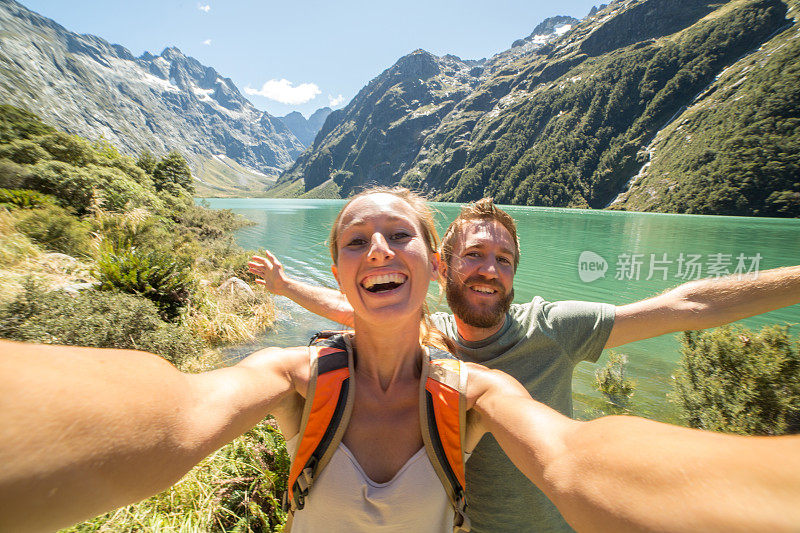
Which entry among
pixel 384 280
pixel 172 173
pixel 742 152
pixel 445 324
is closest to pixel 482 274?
pixel 445 324

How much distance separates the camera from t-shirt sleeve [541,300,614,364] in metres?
2.30

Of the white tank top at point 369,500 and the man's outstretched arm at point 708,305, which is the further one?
the man's outstretched arm at point 708,305

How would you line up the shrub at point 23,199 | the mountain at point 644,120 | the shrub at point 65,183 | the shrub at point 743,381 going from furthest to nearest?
the mountain at point 644,120 < the shrub at point 65,183 < the shrub at point 23,199 < the shrub at point 743,381

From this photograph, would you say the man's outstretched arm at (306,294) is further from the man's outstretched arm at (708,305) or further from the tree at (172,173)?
the tree at (172,173)

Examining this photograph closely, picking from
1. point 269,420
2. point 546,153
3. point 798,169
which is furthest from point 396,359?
point 546,153

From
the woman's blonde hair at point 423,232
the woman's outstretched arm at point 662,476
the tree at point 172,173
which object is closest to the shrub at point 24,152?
the tree at point 172,173

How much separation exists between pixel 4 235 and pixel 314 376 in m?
10.5

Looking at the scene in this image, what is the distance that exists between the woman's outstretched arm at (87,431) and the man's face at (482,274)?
190 cm

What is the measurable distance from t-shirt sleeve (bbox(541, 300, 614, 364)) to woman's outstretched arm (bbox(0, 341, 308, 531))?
7.06 ft

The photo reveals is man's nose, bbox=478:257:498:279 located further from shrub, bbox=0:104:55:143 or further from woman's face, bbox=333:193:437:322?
shrub, bbox=0:104:55:143

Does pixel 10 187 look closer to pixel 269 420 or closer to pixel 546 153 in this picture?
pixel 269 420

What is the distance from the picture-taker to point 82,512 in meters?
0.73

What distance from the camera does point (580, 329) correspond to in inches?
91.5

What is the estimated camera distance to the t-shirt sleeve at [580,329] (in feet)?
7.54
